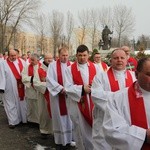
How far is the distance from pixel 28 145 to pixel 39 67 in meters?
1.98

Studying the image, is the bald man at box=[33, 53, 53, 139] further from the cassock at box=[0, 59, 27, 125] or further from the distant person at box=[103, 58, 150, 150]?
the distant person at box=[103, 58, 150, 150]

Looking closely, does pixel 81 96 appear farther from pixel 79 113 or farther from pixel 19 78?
pixel 19 78


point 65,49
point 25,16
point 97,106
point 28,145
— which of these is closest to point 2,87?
point 28,145

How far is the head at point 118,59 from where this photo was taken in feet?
15.6

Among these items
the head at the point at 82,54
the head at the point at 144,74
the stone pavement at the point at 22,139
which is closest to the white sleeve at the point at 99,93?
the head at the point at 82,54

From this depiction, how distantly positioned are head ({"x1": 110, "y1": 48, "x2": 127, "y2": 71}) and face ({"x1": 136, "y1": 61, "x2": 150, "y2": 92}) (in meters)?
1.80

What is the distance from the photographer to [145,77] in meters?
2.89

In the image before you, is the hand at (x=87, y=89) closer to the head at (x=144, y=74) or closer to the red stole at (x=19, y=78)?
the head at (x=144, y=74)

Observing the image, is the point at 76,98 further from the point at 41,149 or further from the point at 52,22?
the point at 52,22

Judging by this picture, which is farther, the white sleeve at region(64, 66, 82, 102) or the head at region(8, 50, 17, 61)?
the head at region(8, 50, 17, 61)

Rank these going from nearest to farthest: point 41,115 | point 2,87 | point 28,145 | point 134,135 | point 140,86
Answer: point 134,135 < point 140,86 < point 28,145 < point 41,115 < point 2,87

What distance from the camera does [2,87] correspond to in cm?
887

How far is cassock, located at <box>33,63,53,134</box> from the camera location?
788cm

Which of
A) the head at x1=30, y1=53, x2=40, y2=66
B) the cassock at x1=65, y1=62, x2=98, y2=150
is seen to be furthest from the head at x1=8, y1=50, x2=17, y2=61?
the cassock at x1=65, y1=62, x2=98, y2=150
